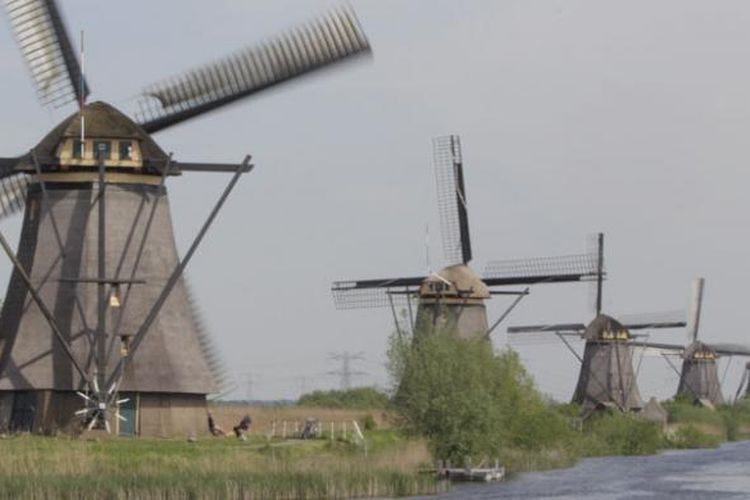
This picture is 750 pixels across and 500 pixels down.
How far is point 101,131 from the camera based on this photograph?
41188 millimetres

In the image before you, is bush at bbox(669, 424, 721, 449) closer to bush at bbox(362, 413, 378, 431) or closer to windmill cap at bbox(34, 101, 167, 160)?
bush at bbox(362, 413, 378, 431)

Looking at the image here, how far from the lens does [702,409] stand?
3858 inches

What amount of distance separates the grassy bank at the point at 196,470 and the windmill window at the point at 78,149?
21.6ft

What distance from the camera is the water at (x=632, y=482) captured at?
135ft

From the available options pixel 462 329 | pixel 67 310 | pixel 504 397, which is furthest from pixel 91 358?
pixel 462 329

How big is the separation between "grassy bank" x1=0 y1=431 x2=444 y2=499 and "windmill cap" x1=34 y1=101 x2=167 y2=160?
22.1 feet

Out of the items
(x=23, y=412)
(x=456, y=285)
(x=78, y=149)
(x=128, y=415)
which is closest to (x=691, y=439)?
(x=456, y=285)

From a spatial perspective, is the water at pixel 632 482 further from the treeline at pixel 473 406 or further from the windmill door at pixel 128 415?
the windmill door at pixel 128 415

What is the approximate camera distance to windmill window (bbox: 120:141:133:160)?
41.3 metres

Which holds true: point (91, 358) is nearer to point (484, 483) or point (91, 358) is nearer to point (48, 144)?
point (48, 144)

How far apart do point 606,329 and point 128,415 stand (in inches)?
1796

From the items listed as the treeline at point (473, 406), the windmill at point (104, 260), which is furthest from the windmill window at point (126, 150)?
the treeline at point (473, 406)

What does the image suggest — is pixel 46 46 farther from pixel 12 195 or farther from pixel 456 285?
pixel 456 285

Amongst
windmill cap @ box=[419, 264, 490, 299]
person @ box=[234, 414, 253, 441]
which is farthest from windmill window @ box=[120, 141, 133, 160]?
windmill cap @ box=[419, 264, 490, 299]
